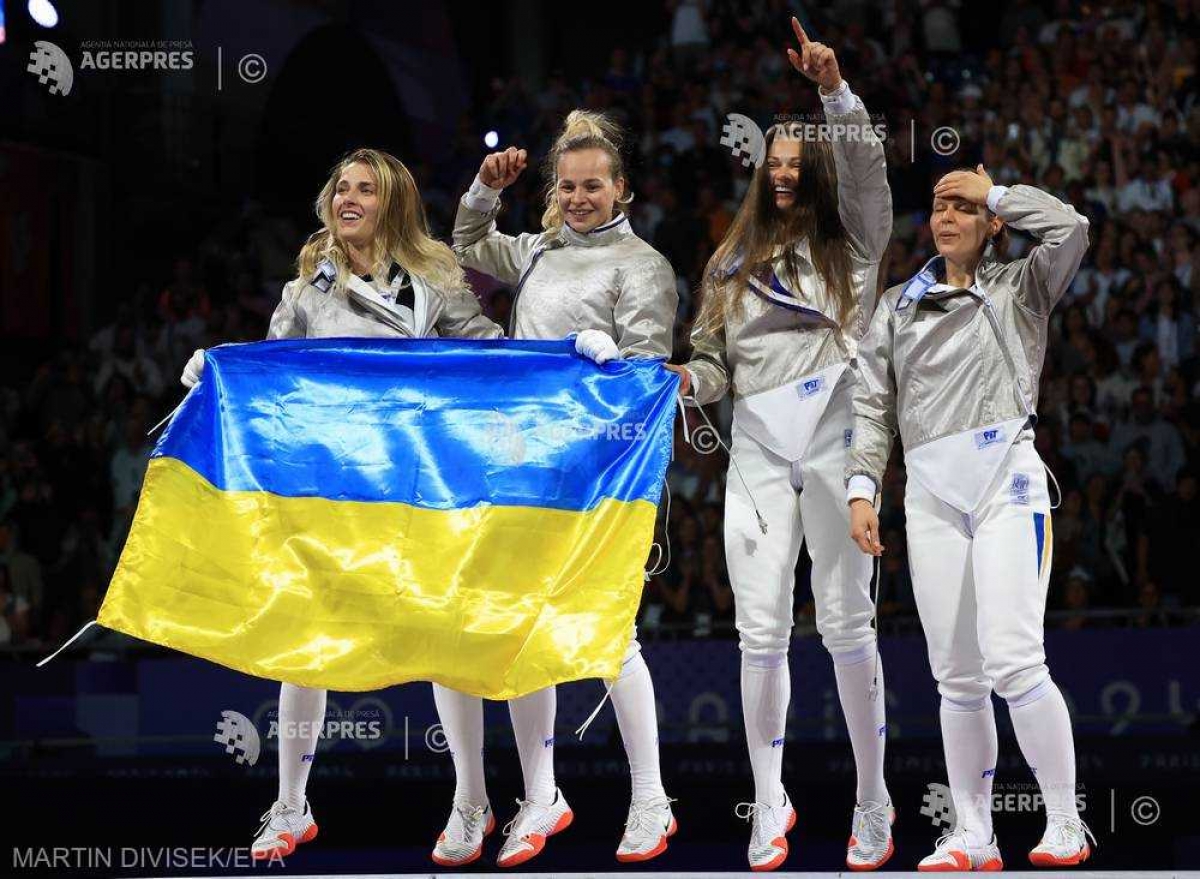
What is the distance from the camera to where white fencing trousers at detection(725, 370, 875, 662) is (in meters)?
4.29

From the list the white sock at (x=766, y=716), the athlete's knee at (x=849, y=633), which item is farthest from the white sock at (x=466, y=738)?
the athlete's knee at (x=849, y=633)

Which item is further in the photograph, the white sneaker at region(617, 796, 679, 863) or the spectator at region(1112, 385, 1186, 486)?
the spectator at region(1112, 385, 1186, 486)

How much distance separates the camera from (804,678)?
21.2 ft

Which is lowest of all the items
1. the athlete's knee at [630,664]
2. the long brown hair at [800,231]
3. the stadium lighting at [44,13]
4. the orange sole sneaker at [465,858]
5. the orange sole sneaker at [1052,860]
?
the orange sole sneaker at [465,858]

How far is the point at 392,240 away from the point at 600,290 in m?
0.56

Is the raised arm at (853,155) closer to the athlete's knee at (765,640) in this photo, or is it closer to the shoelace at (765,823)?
→ the athlete's knee at (765,640)

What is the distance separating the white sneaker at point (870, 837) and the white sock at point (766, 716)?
20 centimetres

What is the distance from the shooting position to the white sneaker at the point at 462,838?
4465mm

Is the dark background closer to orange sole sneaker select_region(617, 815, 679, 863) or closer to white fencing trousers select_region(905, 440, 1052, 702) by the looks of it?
orange sole sneaker select_region(617, 815, 679, 863)

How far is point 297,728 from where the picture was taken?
4.43 m

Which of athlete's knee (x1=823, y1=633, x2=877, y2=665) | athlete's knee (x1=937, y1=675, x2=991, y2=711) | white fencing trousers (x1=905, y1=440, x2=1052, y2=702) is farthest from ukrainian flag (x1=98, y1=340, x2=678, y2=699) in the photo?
athlete's knee (x1=937, y1=675, x2=991, y2=711)

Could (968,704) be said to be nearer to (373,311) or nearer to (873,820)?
(873,820)

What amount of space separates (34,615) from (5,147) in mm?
2272

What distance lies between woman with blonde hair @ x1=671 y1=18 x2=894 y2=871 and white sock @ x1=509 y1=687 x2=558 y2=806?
0.49 metres
